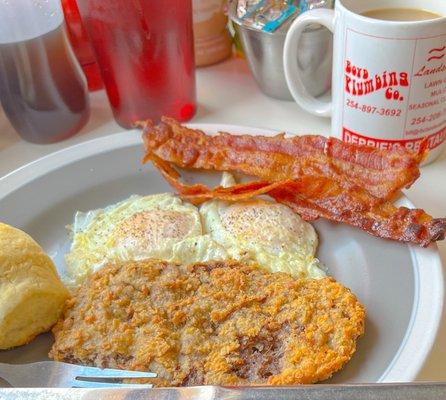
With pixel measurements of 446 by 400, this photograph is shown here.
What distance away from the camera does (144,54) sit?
4.39 feet

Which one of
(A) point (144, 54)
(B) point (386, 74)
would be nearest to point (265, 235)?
(B) point (386, 74)

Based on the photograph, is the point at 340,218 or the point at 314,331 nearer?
the point at 314,331

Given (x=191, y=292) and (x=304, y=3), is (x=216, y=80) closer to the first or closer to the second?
(x=304, y=3)

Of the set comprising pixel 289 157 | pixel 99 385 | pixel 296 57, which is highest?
pixel 296 57

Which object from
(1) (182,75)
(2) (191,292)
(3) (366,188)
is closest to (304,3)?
(1) (182,75)

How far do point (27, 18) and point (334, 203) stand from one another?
2.54ft

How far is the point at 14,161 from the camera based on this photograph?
1.44 metres

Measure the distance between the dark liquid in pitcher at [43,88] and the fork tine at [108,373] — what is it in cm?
72

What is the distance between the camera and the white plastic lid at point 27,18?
1.29 metres

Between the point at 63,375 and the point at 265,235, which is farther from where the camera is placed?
the point at 265,235

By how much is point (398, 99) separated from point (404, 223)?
25 cm

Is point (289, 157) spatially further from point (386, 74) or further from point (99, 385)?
point (99, 385)

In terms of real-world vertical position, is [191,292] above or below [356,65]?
below

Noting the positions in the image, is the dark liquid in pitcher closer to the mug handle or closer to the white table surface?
the white table surface
